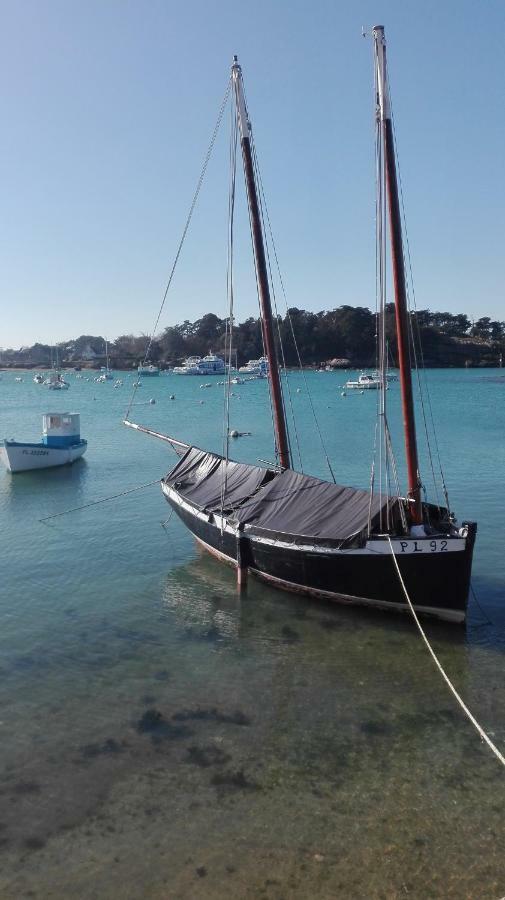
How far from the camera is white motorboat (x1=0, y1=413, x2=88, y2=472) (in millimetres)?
40875

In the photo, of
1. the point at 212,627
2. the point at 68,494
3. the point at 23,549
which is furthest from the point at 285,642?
the point at 68,494

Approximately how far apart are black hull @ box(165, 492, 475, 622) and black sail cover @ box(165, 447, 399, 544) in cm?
46

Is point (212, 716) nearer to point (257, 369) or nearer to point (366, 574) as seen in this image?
point (366, 574)

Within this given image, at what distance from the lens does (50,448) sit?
42125 millimetres

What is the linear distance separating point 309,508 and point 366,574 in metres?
2.77

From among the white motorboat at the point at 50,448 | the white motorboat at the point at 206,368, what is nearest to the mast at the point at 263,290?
the white motorboat at the point at 50,448

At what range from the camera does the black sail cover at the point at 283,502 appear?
17.6 metres

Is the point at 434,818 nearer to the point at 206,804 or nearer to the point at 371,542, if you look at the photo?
the point at 206,804

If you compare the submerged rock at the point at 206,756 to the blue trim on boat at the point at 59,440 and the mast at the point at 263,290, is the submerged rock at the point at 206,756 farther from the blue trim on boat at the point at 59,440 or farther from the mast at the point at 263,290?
the blue trim on boat at the point at 59,440

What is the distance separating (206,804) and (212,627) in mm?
7051

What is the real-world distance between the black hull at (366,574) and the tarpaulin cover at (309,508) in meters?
0.53

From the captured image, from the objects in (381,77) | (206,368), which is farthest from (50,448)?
(206,368)

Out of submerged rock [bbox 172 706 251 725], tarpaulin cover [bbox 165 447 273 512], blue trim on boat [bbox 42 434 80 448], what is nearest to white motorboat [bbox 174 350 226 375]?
blue trim on boat [bbox 42 434 80 448]

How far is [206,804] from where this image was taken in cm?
1051
